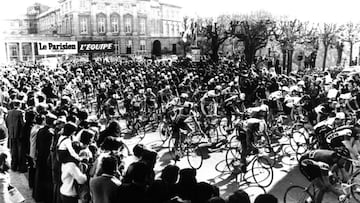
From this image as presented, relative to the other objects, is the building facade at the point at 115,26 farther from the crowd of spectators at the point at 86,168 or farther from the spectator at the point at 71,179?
the spectator at the point at 71,179

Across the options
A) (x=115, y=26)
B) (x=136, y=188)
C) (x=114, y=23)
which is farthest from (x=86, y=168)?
(x=115, y=26)

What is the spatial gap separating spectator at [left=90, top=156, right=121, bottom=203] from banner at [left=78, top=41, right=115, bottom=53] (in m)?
32.0

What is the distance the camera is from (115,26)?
245ft

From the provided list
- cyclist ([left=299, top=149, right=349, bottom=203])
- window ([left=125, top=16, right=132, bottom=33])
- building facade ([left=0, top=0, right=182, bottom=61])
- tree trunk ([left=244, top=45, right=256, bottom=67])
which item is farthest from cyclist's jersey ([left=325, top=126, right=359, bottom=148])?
window ([left=125, top=16, right=132, bottom=33])

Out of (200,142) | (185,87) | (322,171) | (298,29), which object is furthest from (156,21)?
(322,171)

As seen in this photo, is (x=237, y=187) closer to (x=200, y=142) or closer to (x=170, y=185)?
(x=200, y=142)

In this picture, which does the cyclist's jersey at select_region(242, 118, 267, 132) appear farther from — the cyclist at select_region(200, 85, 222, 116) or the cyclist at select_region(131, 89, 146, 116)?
the cyclist at select_region(131, 89, 146, 116)

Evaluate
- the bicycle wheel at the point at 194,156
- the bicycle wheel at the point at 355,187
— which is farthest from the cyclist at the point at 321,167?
the bicycle wheel at the point at 194,156

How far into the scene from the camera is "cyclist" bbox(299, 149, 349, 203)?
6.35 metres

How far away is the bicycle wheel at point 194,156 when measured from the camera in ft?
34.1

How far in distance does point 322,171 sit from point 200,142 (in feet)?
17.0

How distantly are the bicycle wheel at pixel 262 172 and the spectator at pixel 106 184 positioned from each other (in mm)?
4483

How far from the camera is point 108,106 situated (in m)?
14.2

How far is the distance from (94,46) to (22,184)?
94.8 ft
